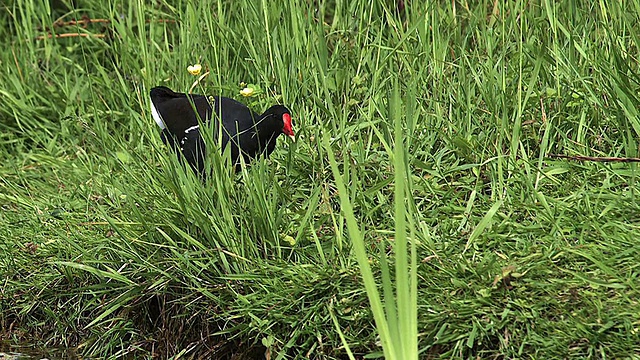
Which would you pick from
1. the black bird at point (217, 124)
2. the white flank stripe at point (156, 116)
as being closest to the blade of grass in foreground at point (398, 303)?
the black bird at point (217, 124)

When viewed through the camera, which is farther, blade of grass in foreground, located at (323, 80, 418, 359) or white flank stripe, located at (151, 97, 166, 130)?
white flank stripe, located at (151, 97, 166, 130)

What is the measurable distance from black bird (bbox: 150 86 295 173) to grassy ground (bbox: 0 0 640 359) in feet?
0.35

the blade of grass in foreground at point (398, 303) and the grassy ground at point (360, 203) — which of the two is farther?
the grassy ground at point (360, 203)

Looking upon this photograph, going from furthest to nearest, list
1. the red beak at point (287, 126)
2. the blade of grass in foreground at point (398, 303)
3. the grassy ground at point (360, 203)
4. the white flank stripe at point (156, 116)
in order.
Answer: the white flank stripe at point (156, 116) < the red beak at point (287, 126) < the grassy ground at point (360, 203) < the blade of grass in foreground at point (398, 303)

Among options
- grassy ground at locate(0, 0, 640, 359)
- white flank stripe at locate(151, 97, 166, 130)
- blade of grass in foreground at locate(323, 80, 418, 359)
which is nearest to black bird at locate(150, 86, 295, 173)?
white flank stripe at locate(151, 97, 166, 130)

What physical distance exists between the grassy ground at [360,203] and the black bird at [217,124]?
0.11 m

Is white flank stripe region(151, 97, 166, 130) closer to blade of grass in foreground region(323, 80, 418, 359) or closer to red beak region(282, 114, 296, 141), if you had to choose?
red beak region(282, 114, 296, 141)

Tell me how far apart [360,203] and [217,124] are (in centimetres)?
69

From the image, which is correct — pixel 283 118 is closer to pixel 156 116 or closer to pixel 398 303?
pixel 156 116

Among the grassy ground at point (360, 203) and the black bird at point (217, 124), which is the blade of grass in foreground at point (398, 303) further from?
A: the black bird at point (217, 124)

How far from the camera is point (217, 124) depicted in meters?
3.52

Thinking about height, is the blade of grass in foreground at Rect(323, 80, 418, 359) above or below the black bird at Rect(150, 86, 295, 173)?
above

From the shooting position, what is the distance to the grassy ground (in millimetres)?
2682

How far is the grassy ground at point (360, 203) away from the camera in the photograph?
268cm
